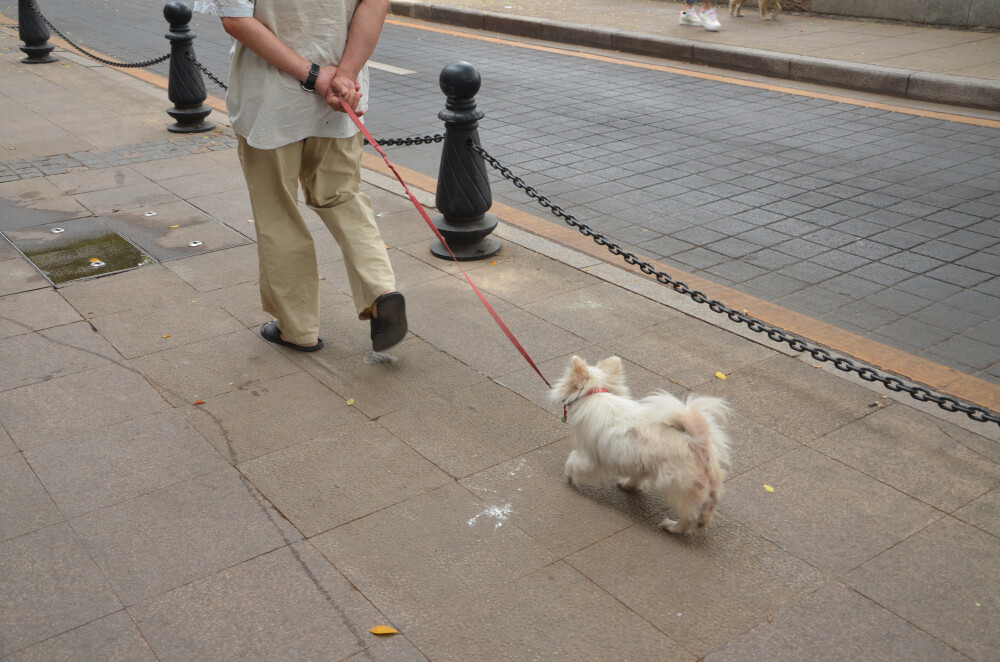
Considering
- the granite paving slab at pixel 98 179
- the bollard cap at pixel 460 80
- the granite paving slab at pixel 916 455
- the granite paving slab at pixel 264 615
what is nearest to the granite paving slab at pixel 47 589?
the granite paving slab at pixel 264 615

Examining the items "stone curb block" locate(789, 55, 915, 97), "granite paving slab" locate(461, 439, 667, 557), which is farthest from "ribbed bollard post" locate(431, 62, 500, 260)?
"stone curb block" locate(789, 55, 915, 97)

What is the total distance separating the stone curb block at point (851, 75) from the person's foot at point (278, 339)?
871 centimetres

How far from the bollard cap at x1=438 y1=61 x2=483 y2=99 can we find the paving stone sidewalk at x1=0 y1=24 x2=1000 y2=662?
4.04 ft

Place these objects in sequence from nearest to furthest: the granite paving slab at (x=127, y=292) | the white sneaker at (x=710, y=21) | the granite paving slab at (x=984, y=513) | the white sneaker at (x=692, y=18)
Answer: the granite paving slab at (x=984, y=513), the granite paving slab at (x=127, y=292), the white sneaker at (x=710, y=21), the white sneaker at (x=692, y=18)

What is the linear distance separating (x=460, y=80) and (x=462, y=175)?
0.57 metres

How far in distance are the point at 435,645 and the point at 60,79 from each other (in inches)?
435

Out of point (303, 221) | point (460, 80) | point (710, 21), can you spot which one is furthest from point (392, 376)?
point (710, 21)

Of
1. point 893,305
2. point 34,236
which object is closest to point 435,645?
point 893,305

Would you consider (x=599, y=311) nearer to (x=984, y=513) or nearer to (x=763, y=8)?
(x=984, y=513)

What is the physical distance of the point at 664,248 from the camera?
6.30 m

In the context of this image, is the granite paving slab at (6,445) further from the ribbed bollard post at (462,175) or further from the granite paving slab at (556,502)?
the ribbed bollard post at (462,175)

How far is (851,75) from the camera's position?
1107 cm

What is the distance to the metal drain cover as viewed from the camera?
551 centimetres

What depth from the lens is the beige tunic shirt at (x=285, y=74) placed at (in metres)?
3.97
